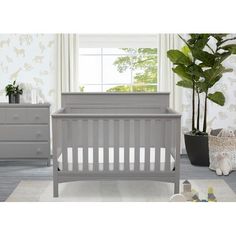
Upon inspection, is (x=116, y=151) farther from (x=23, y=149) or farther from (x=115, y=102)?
(x=23, y=149)

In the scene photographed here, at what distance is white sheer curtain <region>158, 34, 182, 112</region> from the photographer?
18.0ft

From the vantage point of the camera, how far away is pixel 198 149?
4.94 metres

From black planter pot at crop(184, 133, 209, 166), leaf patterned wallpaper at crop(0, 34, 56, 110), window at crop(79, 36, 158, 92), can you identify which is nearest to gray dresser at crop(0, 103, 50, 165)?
leaf patterned wallpaper at crop(0, 34, 56, 110)

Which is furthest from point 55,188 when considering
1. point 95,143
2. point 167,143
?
point 167,143

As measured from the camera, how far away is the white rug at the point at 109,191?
360cm

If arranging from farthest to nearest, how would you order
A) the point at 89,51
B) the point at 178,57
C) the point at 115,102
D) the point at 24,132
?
the point at 89,51, the point at 24,132, the point at 115,102, the point at 178,57

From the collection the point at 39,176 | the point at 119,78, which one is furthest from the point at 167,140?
the point at 119,78

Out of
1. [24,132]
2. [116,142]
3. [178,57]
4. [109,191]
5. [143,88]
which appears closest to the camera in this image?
[116,142]

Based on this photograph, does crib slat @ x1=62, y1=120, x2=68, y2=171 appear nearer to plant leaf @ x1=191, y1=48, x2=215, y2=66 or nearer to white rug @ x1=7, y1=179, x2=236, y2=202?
white rug @ x1=7, y1=179, x2=236, y2=202

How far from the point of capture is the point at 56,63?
550cm

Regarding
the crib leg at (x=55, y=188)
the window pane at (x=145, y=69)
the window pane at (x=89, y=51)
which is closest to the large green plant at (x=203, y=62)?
the window pane at (x=145, y=69)

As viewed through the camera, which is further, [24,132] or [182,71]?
[24,132]

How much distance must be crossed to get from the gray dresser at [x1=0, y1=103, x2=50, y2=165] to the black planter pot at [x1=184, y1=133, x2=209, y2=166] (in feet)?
5.27
